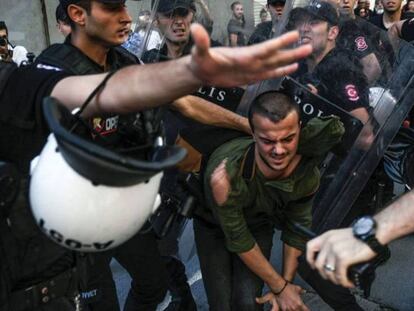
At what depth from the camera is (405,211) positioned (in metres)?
1.62

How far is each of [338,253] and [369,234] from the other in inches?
4.4

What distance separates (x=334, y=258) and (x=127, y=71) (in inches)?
29.5

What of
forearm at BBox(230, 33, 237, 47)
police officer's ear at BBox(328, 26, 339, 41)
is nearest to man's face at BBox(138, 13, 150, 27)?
forearm at BBox(230, 33, 237, 47)

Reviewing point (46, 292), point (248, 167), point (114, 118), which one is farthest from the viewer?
point (248, 167)

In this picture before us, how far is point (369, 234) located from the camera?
1.56 m

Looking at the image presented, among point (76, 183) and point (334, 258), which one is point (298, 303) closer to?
point (334, 258)

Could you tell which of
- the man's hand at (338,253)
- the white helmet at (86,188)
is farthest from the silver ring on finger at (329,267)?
the white helmet at (86,188)

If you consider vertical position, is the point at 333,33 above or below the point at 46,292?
above

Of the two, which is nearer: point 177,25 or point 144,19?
point 177,25

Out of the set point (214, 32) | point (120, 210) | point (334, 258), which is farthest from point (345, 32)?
point (120, 210)

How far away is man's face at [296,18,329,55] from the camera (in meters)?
2.80

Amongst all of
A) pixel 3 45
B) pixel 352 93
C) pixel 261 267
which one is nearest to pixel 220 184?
pixel 261 267

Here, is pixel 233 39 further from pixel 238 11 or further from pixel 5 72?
pixel 5 72

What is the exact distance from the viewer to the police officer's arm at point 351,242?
1510 millimetres
